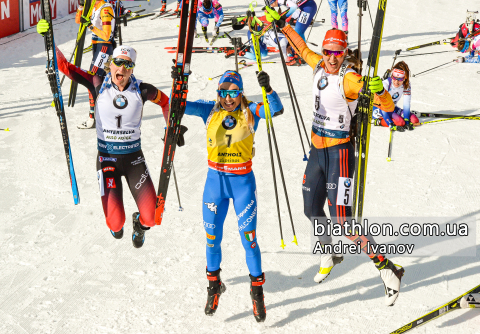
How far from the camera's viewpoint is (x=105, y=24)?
9.20m

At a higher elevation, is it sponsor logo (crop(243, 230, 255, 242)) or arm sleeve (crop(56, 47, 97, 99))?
arm sleeve (crop(56, 47, 97, 99))

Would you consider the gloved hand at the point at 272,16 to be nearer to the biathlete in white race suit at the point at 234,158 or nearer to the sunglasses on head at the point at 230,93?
the biathlete in white race suit at the point at 234,158

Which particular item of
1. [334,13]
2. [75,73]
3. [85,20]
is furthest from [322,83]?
[334,13]

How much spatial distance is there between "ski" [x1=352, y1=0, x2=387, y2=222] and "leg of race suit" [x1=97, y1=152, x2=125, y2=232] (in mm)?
2588

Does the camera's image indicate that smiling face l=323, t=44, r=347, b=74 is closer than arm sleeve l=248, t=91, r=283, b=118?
No

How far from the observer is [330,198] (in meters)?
5.38

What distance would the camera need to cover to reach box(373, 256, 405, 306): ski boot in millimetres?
5300

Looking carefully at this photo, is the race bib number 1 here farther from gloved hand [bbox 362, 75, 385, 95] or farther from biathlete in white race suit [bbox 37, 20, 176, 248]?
biathlete in white race suit [bbox 37, 20, 176, 248]

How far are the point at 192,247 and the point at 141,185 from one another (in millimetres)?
1244

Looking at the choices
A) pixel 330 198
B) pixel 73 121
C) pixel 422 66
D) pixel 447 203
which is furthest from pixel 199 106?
pixel 422 66

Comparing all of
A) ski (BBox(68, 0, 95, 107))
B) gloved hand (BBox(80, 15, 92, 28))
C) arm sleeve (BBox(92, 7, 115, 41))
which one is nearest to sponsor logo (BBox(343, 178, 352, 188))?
ski (BBox(68, 0, 95, 107))

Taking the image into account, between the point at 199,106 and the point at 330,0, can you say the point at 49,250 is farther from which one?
the point at 330,0

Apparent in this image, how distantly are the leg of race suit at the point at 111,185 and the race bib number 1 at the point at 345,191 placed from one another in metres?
2.42

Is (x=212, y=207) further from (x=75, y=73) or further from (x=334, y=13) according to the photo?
(x=334, y=13)
